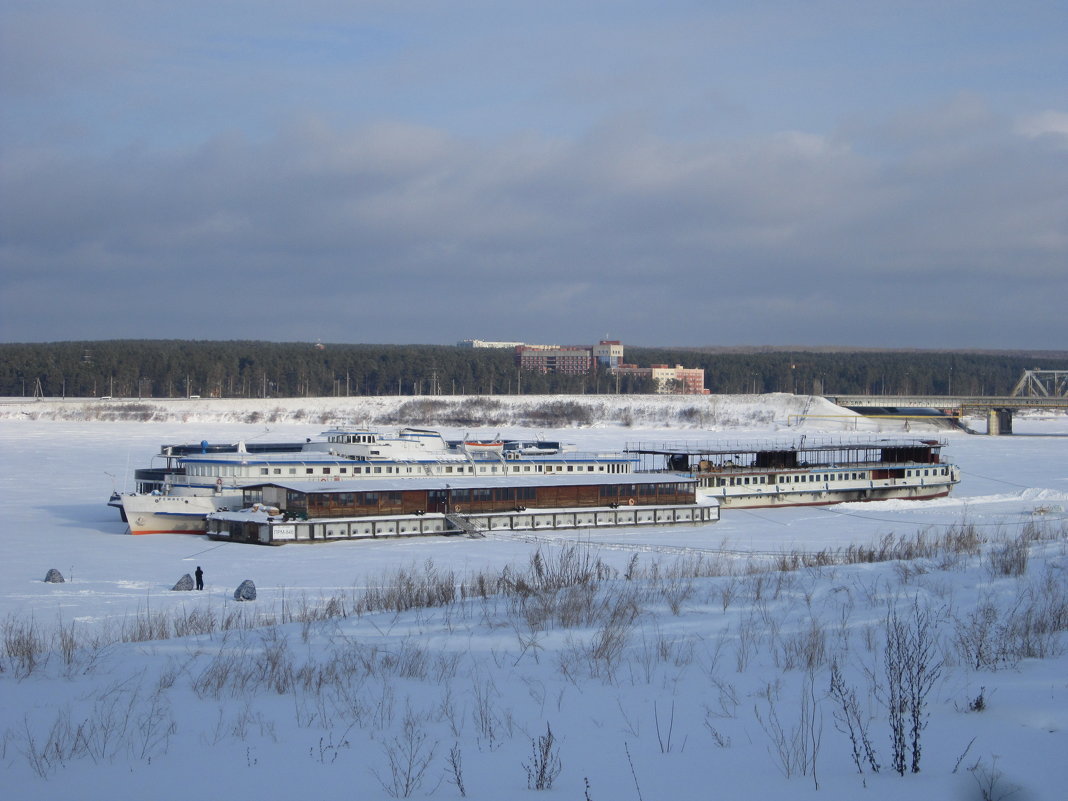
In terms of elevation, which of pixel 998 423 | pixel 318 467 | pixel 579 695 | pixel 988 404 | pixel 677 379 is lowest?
pixel 318 467

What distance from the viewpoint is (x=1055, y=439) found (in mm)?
103875

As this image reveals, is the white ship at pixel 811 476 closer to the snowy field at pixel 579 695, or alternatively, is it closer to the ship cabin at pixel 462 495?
the ship cabin at pixel 462 495

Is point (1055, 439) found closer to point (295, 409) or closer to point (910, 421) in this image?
point (910, 421)

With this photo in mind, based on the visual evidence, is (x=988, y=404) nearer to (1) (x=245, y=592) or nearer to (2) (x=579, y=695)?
(1) (x=245, y=592)

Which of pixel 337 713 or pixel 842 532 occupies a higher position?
pixel 337 713

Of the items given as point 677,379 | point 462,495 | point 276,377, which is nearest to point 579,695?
point 462,495

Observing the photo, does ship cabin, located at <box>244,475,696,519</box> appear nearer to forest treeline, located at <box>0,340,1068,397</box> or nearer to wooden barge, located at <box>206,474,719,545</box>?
wooden barge, located at <box>206,474,719,545</box>

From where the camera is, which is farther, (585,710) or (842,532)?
(842,532)

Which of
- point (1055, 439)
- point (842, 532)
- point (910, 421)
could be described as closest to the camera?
point (842, 532)

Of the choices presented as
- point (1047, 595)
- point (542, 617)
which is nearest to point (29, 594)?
point (542, 617)

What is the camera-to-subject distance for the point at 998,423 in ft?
376

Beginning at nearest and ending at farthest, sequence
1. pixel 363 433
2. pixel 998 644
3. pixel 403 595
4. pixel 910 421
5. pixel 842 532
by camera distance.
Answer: pixel 998 644, pixel 403 595, pixel 842 532, pixel 363 433, pixel 910 421

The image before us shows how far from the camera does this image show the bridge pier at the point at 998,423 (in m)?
113

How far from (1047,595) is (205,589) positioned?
22215 millimetres
